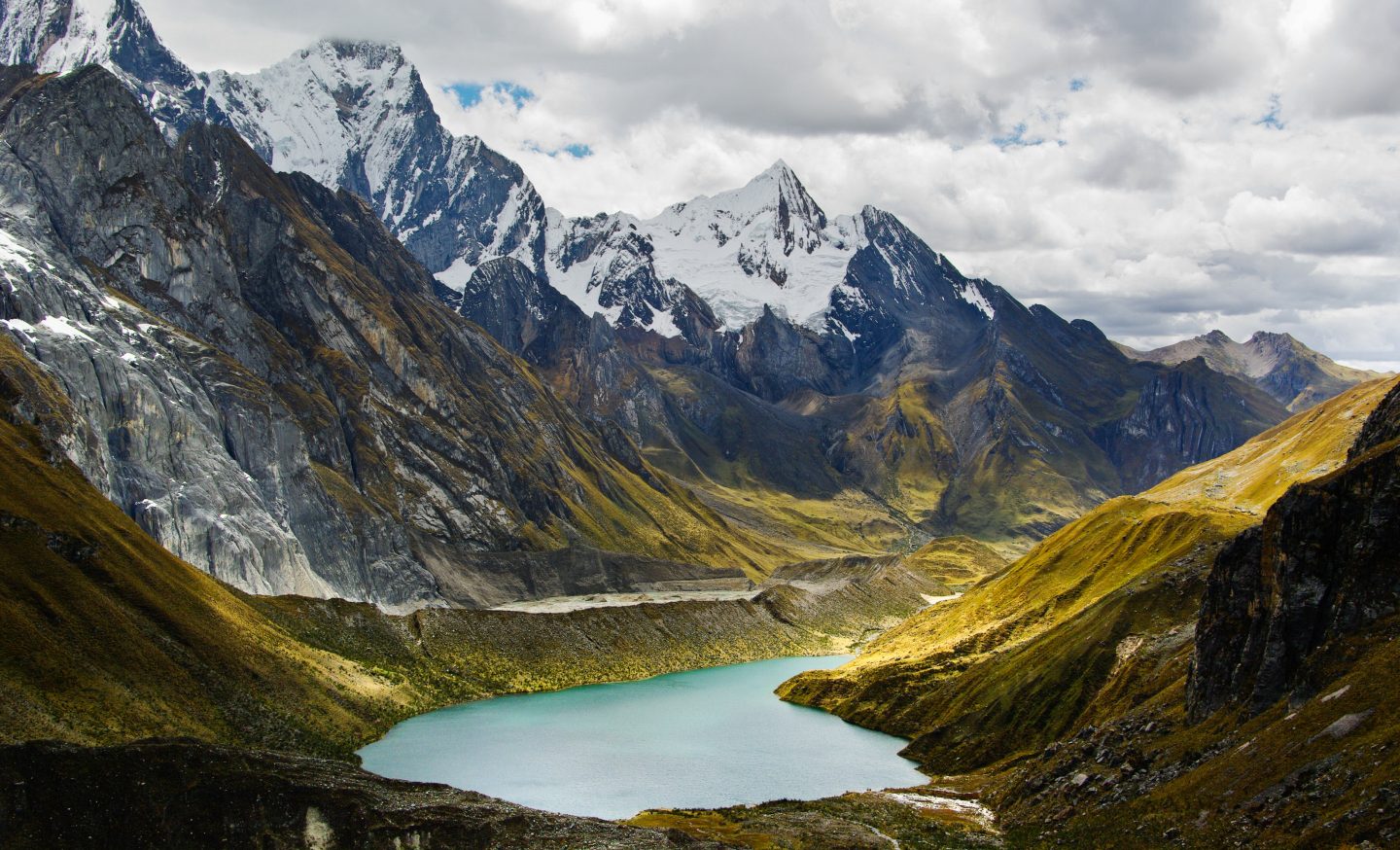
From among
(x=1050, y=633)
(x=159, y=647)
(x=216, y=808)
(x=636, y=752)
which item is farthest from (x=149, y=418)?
(x=1050, y=633)

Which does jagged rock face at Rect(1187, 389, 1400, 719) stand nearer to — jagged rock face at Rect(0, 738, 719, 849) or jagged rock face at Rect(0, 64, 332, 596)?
jagged rock face at Rect(0, 738, 719, 849)

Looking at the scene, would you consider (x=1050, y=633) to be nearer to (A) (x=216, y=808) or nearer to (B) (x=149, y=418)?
(A) (x=216, y=808)

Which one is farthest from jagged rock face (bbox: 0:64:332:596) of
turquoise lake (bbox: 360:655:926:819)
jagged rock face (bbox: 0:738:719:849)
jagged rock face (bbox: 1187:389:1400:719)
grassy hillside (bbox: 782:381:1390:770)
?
jagged rock face (bbox: 1187:389:1400:719)

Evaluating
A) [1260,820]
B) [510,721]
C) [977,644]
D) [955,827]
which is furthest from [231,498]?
[1260,820]

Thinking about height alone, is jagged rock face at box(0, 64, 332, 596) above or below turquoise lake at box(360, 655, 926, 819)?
above

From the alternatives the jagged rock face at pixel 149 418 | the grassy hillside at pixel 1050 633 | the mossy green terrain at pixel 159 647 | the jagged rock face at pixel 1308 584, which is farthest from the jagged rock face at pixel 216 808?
the jagged rock face at pixel 149 418

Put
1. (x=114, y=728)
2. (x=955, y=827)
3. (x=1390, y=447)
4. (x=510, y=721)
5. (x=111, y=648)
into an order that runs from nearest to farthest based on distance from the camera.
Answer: (x=1390, y=447), (x=955, y=827), (x=114, y=728), (x=111, y=648), (x=510, y=721)

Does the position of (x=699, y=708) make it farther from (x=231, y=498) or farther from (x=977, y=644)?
(x=231, y=498)
